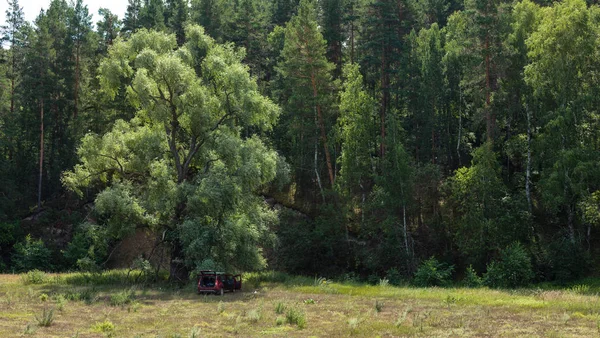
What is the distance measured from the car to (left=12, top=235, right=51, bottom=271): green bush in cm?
2649

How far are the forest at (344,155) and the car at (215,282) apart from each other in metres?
0.80

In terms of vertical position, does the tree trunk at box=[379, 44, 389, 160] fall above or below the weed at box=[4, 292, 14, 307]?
above

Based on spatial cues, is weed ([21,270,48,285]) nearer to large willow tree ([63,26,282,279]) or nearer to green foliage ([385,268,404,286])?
large willow tree ([63,26,282,279])

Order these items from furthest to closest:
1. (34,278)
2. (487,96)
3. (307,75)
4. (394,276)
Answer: (307,75)
(487,96)
(394,276)
(34,278)

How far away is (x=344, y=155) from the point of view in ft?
141

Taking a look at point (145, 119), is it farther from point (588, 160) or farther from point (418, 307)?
point (588, 160)

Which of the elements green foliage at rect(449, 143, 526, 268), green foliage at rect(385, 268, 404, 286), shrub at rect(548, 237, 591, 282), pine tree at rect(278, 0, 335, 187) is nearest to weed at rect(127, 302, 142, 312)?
green foliage at rect(385, 268, 404, 286)

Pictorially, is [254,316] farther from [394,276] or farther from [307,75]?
[307,75]

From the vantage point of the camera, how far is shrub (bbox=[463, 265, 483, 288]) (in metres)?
35.1


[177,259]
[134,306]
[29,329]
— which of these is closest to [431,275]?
[177,259]

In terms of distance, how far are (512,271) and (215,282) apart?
2000 centimetres

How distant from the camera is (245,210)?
34.8 meters

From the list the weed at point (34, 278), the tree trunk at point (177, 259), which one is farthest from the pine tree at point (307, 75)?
the weed at point (34, 278)

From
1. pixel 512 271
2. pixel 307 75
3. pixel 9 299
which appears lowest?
pixel 9 299
